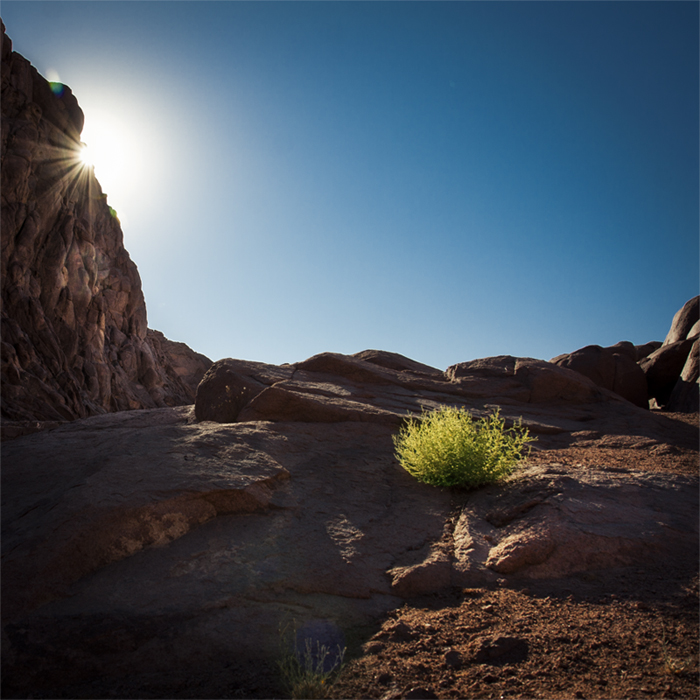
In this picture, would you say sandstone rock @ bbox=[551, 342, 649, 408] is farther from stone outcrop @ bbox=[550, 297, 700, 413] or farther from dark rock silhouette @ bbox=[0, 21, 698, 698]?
dark rock silhouette @ bbox=[0, 21, 698, 698]

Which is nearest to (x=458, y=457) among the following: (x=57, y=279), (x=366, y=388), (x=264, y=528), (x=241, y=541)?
(x=264, y=528)

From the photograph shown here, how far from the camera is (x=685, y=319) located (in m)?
18.1

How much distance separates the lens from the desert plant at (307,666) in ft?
8.90

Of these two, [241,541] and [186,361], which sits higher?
[186,361]

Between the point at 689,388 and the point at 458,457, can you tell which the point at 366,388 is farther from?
the point at 689,388

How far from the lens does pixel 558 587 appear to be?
3.84 metres

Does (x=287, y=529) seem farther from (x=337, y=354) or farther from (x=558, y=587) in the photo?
(x=337, y=354)

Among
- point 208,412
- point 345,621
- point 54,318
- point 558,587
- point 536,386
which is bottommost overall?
point 345,621

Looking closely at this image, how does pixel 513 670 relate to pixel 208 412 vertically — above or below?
below

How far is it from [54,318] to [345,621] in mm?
28717

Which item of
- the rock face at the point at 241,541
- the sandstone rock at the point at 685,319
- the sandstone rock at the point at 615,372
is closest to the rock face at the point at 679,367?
the sandstone rock at the point at 685,319

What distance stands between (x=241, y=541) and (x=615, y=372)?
14.9 metres

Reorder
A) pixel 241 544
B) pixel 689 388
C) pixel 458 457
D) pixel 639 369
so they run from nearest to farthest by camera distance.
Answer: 1. pixel 241 544
2. pixel 458 457
3. pixel 689 388
4. pixel 639 369

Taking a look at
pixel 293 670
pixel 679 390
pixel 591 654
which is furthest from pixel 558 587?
pixel 679 390
